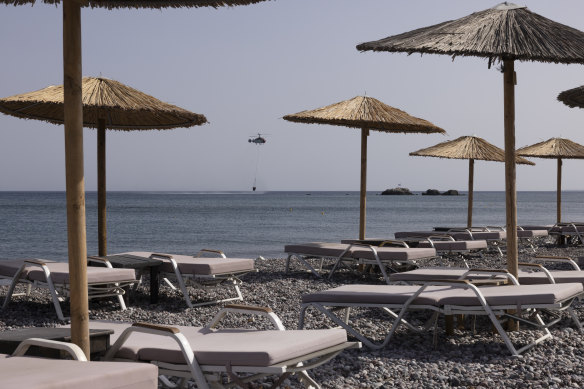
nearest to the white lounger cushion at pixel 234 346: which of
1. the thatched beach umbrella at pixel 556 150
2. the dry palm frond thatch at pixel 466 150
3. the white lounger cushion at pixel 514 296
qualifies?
the white lounger cushion at pixel 514 296

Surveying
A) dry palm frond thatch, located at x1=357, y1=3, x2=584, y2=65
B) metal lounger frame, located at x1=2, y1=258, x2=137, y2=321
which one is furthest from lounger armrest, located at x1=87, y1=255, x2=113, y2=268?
dry palm frond thatch, located at x1=357, y1=3, x2=584, y2=65

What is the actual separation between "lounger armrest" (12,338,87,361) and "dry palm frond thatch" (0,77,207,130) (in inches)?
177

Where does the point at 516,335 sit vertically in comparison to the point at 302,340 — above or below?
Result: below

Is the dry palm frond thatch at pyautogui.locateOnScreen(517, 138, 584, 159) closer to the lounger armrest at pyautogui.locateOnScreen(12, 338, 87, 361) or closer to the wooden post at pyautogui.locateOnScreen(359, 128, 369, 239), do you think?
the wooden post at pyautogui.locateOnScreen(359, 128, 369, 239)

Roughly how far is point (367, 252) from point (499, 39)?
3717 mm

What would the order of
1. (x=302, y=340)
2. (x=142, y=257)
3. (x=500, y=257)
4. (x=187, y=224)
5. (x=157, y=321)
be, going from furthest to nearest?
(x=187, y=224) → (x=500, y=257) → (x=142, y=257) → (x=157, y=321) → (x=302, y=340)

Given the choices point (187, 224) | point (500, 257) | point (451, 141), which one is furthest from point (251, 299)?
point (187, 224)

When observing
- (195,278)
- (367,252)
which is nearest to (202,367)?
(195,278)

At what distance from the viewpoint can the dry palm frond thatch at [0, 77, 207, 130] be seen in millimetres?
7113

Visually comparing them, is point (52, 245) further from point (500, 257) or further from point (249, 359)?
point (249, 359)

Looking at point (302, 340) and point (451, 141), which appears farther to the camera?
point (451, 141)

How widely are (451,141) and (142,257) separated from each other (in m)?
8.48

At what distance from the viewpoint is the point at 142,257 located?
23.5ft

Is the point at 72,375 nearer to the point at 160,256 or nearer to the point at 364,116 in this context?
the point at 160,256
